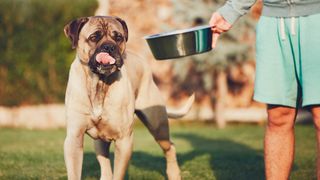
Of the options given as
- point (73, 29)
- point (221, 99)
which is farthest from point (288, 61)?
point (221, 99)

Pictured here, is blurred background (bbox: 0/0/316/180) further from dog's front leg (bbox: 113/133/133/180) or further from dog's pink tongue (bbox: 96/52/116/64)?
dog's pink tongue (bbox: 96/52/116/64)

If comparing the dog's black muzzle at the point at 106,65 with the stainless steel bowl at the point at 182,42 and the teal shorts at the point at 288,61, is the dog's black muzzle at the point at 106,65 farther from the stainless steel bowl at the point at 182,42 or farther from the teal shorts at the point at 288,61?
the teal shorts at the point at 288,61

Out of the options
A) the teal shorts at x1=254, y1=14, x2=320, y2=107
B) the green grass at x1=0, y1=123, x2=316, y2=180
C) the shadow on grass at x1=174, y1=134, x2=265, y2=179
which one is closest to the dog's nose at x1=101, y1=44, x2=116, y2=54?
the teal shorts at x1=254, y1=14, x2=320, y2=107

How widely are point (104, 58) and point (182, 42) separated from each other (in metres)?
0.64

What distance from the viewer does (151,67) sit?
1469 cm

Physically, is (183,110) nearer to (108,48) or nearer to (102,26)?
(102,26)

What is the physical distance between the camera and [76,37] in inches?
216

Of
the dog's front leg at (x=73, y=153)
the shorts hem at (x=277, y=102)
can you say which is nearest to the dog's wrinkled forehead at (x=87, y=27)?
the dog's front leg at (x=73, y=153)

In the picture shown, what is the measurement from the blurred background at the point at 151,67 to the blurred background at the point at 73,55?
22 mm

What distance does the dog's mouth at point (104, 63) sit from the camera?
5.20 metres

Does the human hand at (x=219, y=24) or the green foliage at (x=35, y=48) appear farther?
the green foliage at (x=35, y=48)

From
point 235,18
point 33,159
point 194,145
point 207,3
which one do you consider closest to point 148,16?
point 207,3

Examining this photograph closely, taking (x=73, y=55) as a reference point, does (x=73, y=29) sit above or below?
above

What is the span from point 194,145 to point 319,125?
6.69 metres
